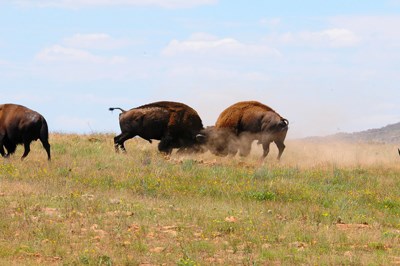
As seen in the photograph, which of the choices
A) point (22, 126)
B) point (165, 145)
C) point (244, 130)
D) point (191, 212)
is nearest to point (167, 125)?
point (165, 145)

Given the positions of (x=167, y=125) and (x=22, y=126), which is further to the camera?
(x=167, y=125)

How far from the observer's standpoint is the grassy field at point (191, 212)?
973 centimetres

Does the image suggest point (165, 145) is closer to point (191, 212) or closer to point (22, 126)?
point (22, 126)

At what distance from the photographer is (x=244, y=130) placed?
76.9 feet

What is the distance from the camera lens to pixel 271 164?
20812 mm

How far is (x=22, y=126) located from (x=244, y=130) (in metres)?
7.26

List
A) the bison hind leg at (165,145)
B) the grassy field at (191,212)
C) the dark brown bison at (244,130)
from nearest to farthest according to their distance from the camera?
the grassy field at (191,212), the bison hind leg at (165,145), the dark brown bison at (244,130)

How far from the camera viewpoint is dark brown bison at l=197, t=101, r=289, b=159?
23000 mm

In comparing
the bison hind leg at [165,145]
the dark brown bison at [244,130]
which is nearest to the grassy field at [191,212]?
the bison hind leg at [165,145]

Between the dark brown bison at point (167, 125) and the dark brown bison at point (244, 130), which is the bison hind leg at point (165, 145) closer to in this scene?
the dark brown bison at point (167, 125)

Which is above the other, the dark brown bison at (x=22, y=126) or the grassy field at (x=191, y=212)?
the dark brown bison at (x=22, y=126)

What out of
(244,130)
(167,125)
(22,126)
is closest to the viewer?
(22,126)

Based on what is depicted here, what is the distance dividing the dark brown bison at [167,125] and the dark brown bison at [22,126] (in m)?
3.69

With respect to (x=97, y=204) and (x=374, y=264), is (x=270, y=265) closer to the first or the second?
(x=374, y=264)
